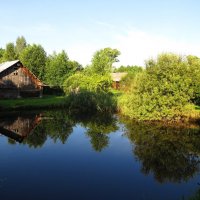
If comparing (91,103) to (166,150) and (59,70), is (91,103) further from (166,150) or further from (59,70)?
(59,70)

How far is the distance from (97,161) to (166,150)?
22.8ft

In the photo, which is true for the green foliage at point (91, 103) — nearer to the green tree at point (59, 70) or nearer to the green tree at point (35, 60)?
the green tree at point (59, 70)

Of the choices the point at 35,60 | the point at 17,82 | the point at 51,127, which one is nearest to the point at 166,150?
the point at 51,127

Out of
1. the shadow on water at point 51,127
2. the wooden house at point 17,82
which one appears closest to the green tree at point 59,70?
the wooden house at point 17,82

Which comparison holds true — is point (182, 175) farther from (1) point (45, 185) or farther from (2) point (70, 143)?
(2) point (70, 143)

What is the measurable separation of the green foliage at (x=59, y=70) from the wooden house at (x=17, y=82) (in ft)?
Result: 50.2

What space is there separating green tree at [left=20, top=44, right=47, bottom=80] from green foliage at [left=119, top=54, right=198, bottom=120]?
55751 millimetres

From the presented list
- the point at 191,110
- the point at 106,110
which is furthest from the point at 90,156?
the point at 106,110

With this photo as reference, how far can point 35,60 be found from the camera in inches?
3597

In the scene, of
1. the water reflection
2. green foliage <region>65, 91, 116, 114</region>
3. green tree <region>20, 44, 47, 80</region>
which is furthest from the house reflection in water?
green tree <region>20, 44, 47, 80</region>

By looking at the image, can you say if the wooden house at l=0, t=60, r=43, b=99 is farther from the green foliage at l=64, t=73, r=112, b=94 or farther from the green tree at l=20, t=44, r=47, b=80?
the green tree at l=20, t=44, r=47, b=80

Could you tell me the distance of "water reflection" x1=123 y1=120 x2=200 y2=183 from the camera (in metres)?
21.8

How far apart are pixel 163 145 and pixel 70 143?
9.15 meters

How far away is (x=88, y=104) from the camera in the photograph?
165 ft
